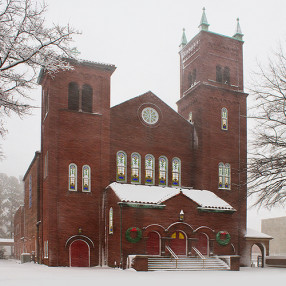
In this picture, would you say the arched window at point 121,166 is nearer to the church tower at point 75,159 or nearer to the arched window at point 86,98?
the church tower at point 75,159

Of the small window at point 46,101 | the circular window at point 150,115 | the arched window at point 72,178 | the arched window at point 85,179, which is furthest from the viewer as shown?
the circular window at point 150,115

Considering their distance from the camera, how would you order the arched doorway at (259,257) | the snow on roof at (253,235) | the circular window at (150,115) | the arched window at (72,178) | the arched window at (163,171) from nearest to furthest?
the arched window at (72,178)
the arched window at (163,171)
the circular window at (150,115)
the snow on roof at (253,235)
the arched doorway at (259,257)

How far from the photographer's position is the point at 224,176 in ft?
128

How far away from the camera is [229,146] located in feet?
129

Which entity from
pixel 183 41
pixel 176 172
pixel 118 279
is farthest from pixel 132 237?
pixel 183 41

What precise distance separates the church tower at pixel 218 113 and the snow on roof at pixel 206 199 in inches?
45.5

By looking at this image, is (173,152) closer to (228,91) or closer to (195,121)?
(195,121)

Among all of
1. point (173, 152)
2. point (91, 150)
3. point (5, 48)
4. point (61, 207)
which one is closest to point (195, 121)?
point (173, 152)

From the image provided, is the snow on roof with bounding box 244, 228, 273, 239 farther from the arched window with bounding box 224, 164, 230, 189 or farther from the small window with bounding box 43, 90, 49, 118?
the small window with bounding box 43, 90, 49, 118

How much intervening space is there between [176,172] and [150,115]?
4967mm

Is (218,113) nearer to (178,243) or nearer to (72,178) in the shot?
(178,243)

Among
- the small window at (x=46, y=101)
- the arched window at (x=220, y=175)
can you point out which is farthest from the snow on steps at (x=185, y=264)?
the small window at (x=46, y=101)

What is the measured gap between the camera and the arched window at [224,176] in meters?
38.7

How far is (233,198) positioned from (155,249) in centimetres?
964
